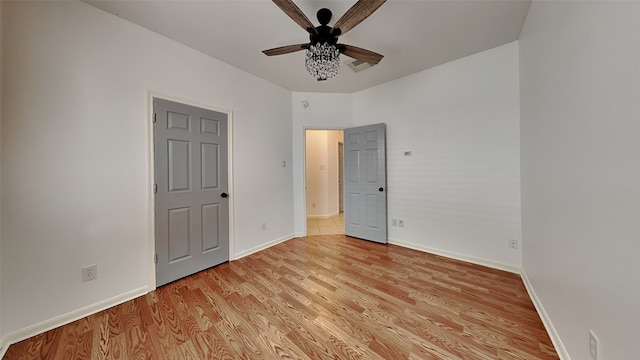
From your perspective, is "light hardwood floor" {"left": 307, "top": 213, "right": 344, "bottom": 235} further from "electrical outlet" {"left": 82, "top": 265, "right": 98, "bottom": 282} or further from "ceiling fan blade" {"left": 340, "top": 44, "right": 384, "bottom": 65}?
"ceiling fan blade" {"left": 340, "top": 44, "right": 384, "bottom": 65}

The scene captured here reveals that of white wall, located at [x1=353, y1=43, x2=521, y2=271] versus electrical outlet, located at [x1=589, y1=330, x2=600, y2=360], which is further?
white wall, located at [x1=353, y1=43, x2=521, y2=271]

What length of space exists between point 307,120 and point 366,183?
1507 millimetres

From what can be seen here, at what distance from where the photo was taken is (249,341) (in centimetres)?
149

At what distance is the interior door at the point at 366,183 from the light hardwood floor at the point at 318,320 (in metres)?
1.05

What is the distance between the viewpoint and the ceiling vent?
2770mm

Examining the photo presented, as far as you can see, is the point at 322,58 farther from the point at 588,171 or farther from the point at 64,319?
the point at 64,319

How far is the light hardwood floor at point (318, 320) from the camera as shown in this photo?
1406 mm

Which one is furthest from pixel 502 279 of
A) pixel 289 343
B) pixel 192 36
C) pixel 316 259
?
pixel 192 36

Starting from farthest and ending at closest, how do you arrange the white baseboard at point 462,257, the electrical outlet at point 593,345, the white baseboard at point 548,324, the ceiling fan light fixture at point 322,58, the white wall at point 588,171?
1. the white baseboard at point 462,257
2. the ceiling fan light fixture at point 322,58
3. the white baseboard at point 548,324
4. the electrical outlet at point 593,345
5. the white wall at point 588,171

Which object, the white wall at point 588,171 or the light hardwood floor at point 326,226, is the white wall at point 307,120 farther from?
the white wall at point 588,171

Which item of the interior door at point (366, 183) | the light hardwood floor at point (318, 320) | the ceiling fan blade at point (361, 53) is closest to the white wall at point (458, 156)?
the interior door at point (366, 183)

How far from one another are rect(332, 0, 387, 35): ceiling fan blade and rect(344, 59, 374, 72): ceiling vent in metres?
1.16

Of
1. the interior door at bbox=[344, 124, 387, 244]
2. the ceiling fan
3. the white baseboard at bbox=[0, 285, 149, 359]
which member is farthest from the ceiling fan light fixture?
the white baseboard at bbox=[0, 285, 149, 359]

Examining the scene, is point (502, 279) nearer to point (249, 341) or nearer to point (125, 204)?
point (249, 341)
